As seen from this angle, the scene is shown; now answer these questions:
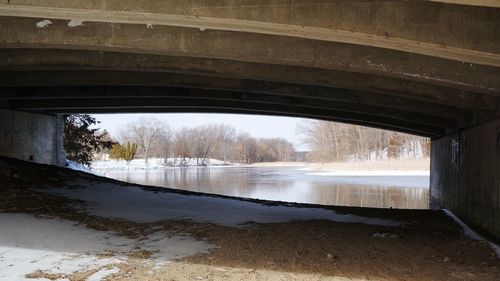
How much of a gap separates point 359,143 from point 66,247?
82.6 m

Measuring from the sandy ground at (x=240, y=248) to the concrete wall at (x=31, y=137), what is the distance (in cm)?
725

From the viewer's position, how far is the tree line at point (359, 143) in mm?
77438

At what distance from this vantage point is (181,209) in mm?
12102

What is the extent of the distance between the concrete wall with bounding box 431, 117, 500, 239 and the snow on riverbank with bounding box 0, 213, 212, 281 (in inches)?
258

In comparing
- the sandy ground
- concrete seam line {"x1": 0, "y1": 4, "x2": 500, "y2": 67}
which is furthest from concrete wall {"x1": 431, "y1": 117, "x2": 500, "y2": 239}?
concrete seam line {"x1": 0, "y1": 4, "x2": 500, "y2": 67}

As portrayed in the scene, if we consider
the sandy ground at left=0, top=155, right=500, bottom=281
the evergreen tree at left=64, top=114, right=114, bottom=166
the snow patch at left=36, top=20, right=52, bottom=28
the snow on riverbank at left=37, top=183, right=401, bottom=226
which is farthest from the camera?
the evergreen tree at left=64, top=114, right=114, bottom=166

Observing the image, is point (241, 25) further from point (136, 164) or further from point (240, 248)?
point (136, 164)

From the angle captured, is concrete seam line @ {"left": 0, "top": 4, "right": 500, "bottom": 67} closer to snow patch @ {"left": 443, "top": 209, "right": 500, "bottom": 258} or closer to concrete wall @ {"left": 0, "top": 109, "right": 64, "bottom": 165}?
snow patch @ {"left": 443, "top": 209, "right": 500, "bottom": 258}

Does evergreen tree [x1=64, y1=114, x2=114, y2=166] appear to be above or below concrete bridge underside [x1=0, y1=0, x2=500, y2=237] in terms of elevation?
below

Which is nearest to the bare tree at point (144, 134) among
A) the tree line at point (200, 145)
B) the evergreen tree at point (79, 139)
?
the tree line at point (200, 145)

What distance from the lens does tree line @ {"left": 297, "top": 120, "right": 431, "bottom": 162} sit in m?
77.4

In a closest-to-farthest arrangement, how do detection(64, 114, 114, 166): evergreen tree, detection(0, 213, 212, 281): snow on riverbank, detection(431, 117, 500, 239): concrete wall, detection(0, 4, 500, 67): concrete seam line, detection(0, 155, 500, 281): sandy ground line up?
1. detection(0, 213, 212, 281): snow on riverbank
2. detection(0, 155, 500, 281): sandy ground
3. detection(0, 4, 500, 67): concrete seam line
4. detection(431, 117, 500, 239): concrete wall
5. detection(64, 114, 114, 166): evergreen tree

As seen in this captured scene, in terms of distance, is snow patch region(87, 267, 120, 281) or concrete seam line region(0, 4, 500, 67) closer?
snow patch region(87, 267, 120, 281)

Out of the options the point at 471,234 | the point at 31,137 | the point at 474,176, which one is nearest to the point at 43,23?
the point at 471,234
